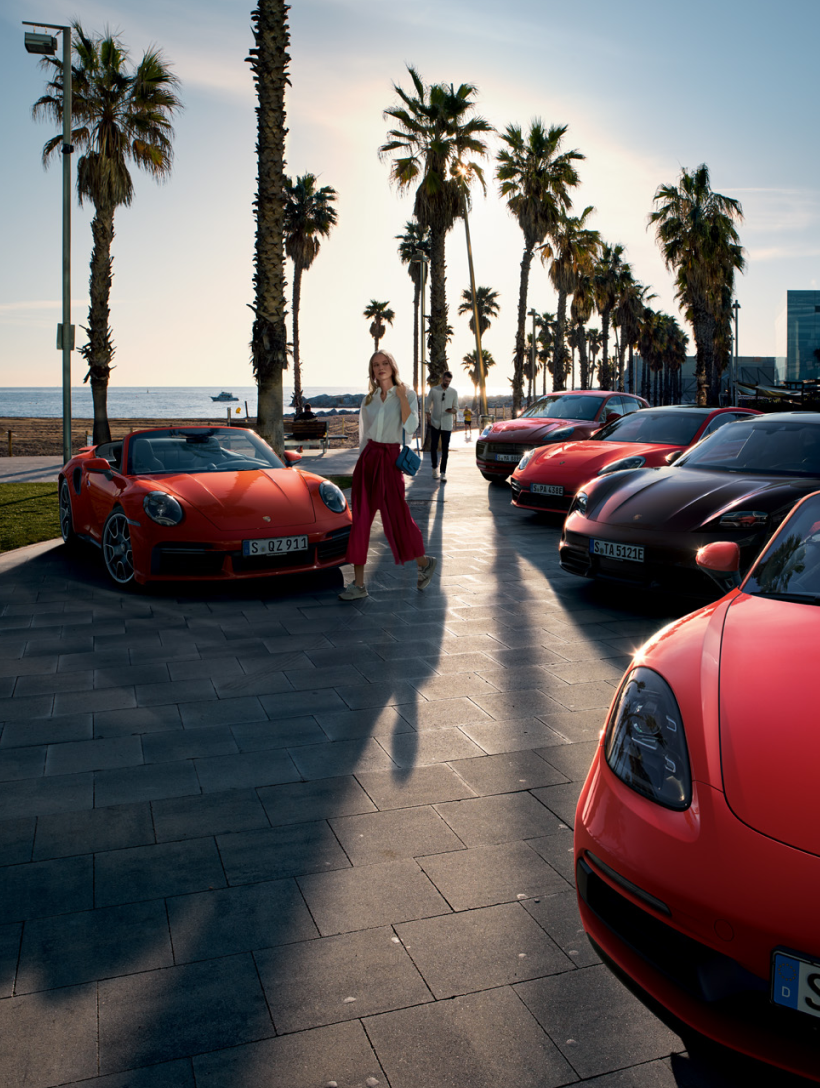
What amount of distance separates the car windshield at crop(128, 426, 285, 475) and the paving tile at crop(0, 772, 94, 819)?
13.5ft

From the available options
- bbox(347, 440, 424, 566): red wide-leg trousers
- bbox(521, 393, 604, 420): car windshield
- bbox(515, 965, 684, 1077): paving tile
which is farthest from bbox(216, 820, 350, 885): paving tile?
bbox(521, 393, 604, 420): car windshield

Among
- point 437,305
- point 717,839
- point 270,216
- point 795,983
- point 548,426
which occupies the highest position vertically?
point 437,305

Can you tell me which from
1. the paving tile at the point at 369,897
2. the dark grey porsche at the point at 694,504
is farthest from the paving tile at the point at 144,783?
the dark grey porsche at the point at 694,504

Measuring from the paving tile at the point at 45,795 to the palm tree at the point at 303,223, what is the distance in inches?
1479

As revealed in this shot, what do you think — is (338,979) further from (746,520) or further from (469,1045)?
(746,520)

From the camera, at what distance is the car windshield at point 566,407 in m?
13.6

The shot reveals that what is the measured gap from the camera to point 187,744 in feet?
12.4

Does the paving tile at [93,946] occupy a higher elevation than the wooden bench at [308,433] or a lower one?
lower

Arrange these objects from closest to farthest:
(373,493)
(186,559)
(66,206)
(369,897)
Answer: (369,897), (186,559), (373,493), (66,206)

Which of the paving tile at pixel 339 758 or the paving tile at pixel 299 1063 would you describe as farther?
the paving tile at pixel 339 758

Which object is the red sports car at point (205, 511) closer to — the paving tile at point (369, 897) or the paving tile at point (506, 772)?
the paving tile at point (506, 772)

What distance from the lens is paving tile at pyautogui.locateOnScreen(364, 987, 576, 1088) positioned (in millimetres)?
1889

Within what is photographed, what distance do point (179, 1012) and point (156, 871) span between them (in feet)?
2.32

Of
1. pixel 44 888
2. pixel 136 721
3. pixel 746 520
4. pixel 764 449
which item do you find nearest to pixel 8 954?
pixel 44 888
